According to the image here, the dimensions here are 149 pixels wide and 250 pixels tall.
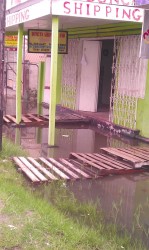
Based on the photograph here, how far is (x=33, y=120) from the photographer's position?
11.2 m

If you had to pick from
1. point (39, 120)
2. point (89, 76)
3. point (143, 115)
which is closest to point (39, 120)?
point (39, 120)

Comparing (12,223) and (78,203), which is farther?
(78,203)

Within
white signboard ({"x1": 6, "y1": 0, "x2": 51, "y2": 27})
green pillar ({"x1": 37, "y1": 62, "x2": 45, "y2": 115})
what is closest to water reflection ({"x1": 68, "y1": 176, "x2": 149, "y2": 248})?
white signboard ({"x1": 6, "y1": 0, "x2": 51, "y2": 27})

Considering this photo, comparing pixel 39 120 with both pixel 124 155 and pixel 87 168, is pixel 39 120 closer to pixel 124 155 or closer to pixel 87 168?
pixel 124 155

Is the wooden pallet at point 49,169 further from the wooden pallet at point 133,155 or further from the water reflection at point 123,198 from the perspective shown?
the wooden pallet at point 133,155

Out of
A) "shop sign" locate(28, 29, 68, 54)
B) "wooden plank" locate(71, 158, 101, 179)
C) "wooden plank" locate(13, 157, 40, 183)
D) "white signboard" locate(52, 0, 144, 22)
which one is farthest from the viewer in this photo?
"shop sign" locate(28, 29, 68, 54)

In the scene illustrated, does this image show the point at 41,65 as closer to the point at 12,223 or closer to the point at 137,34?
the point at 137,34

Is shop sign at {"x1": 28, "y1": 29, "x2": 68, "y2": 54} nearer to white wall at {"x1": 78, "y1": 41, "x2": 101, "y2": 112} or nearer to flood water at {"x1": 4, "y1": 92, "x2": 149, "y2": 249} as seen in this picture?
white wall at {"x1": 78, "y1": 41, "x2": 101, "y2": 112}

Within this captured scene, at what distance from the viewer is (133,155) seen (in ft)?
24.5

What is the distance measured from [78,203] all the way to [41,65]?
10652 mm

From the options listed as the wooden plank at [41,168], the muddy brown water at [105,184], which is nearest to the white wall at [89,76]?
the muddy brown water at [105,184]

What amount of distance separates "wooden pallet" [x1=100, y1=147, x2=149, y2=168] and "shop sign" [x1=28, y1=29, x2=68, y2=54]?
12.4ft

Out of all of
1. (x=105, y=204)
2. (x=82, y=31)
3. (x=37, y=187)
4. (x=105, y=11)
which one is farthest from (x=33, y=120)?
(x=105, y=204)

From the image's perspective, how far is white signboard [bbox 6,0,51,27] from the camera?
7829 mm
